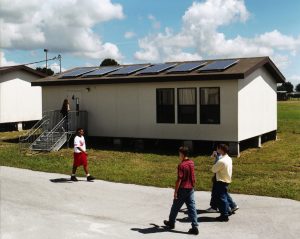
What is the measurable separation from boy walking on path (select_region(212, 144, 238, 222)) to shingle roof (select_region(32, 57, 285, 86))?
8476mm

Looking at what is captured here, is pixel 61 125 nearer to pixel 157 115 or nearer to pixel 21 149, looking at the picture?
pixel 21 149

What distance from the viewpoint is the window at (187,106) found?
18516 millimetres

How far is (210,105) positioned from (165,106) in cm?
201

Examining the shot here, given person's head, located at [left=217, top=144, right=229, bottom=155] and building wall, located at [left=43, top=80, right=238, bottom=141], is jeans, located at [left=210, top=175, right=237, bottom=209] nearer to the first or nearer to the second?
person's head, located at [left=217, top=144, right=229, bottom=155]

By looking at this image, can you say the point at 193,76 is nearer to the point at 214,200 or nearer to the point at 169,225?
the point at 214,200

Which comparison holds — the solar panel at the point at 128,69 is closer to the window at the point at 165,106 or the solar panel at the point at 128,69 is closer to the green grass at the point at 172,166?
the window at the point at 165,106

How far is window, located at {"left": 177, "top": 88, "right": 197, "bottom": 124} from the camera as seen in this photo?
729 inches

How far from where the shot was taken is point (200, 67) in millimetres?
19234

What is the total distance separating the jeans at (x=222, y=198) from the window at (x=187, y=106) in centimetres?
957

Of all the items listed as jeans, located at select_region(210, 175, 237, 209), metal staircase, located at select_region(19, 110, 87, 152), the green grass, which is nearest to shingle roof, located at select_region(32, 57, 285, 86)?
metal staircase, located at select_region(19, 110, 87, 152)

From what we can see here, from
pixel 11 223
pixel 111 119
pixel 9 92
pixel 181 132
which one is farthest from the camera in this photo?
pixel 9 92

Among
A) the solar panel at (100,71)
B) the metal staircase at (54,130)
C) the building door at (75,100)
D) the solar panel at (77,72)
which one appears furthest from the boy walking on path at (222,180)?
the solar panel at (77,72)

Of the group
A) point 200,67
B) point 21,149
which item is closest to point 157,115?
point 200,67

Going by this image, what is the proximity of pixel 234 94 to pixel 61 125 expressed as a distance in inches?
313
